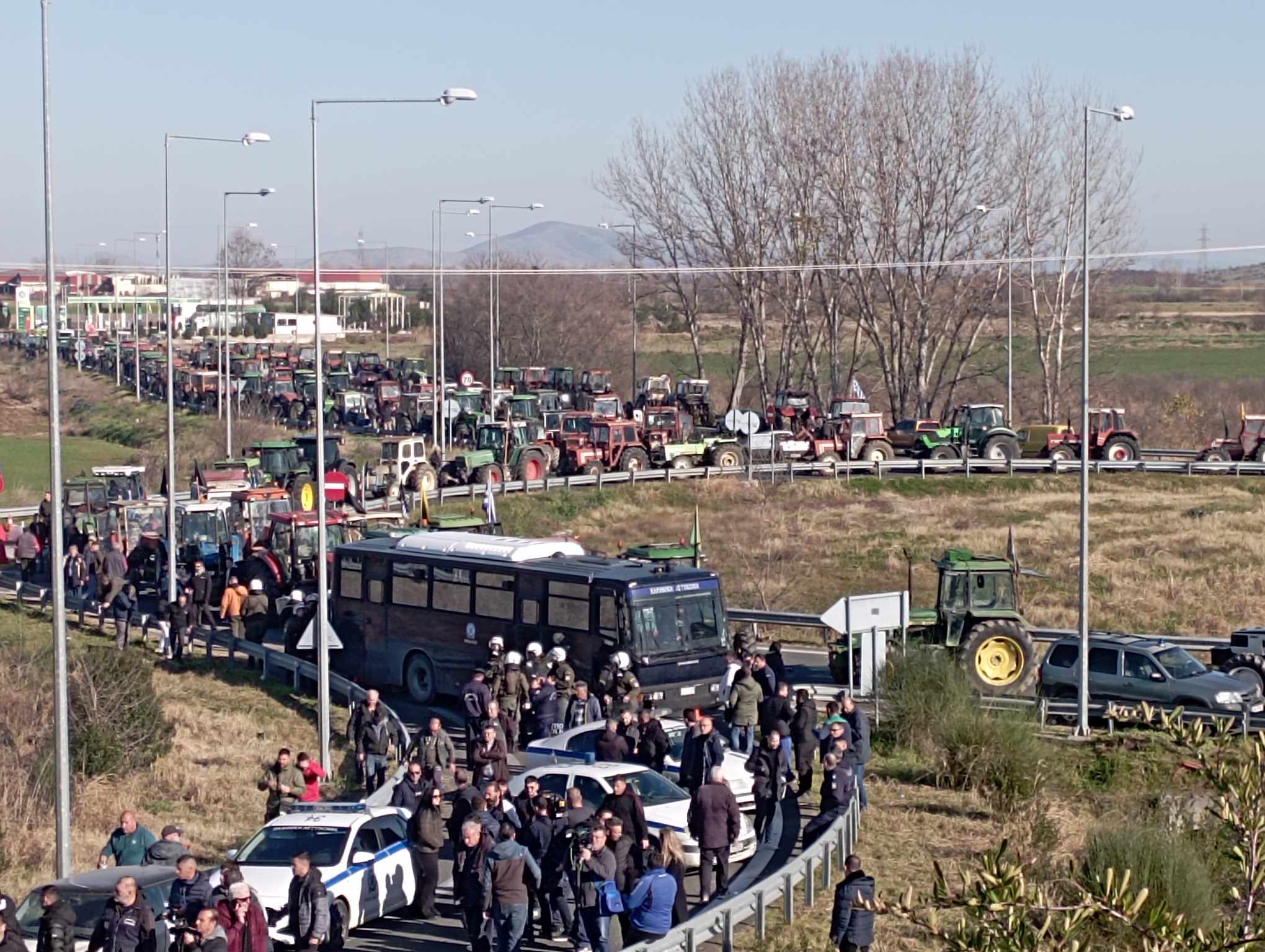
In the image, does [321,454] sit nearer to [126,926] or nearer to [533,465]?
[126,926]

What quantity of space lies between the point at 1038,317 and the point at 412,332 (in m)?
77.4

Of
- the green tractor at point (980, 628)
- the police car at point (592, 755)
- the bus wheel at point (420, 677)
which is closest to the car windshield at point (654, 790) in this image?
the police car at point (592, 755)

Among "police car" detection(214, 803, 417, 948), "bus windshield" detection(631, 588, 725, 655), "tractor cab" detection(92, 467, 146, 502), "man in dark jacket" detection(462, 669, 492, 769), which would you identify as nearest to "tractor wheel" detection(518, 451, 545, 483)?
"tractor cab" detection(92, 467, 146, 502)

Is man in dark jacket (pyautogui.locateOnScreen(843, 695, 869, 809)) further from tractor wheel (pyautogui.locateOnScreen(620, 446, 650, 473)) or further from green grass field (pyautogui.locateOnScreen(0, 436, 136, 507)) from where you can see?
green grass field (pyautogui.locateOnScreen(0, 436, 136, 507))

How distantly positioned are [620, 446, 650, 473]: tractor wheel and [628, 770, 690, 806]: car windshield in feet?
113

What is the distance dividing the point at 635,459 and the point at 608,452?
84 centimetres

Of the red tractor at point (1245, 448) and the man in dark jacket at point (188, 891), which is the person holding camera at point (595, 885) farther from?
the red tractor at point (1245, 448)

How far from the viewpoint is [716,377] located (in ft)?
338

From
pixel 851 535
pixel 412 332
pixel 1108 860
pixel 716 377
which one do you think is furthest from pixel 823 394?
pixel 1108 860

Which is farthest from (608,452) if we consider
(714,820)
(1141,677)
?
(714,820)

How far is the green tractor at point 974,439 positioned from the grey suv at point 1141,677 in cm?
2664

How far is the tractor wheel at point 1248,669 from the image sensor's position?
2430 centimetres

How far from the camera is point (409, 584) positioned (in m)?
27.0

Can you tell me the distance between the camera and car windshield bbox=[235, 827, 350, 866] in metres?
14.9
